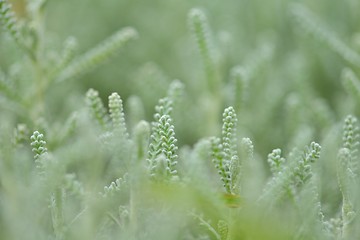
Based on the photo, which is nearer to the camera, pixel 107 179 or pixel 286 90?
pixel 107 179

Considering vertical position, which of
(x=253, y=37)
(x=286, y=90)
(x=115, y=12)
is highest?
(x=115, y=12)

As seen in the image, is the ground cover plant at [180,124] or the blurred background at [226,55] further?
the blurred background at [226,55]

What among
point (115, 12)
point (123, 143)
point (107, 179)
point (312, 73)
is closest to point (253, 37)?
point (312, 73)

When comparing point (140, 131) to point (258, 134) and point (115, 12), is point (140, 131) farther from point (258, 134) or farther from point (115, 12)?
point (115, 12)

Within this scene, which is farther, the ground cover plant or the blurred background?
the blurred background

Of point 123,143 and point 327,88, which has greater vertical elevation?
point 327,88

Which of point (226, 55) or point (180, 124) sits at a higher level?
point (226, 55)

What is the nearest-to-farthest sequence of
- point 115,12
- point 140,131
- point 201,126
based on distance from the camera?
point 140,131 → point 201,126 → point 115,12

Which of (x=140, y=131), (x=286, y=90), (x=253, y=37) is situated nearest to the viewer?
(x=140, y=131)
